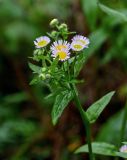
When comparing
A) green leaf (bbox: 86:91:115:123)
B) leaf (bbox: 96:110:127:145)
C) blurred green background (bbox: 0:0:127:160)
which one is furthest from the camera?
blurred green background (bbox: 0:0:127:160)

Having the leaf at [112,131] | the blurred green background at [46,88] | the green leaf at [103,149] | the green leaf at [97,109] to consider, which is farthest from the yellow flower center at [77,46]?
the leaf at [112,131]

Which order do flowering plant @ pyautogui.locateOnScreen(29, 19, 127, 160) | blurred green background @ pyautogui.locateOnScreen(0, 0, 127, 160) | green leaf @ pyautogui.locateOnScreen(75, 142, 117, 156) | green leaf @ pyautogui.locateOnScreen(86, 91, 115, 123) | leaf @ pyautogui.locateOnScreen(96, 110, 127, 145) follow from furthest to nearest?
1. blurred green background @ pyautogui.locateOnScreen(0, 0, 127, 160)
2. leaf @ pyautogui.locateOnScreen(96, 110, 127, 145)
3. green leaf @ pyautogui.locateOnScreen(75, 142, 117, 156)
4. green leaf @ pyautogui.locateOnScreen(86, 91, 115, 123)
5. flowering plant @ pyautogui.locateOnScreen(29, 19, 127, 160)

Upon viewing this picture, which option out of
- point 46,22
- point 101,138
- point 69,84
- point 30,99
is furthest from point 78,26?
point 69,84

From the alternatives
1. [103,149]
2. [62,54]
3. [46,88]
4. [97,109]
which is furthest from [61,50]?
[46,88]

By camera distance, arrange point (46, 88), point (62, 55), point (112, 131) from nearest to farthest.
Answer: point (62, 55) < point (112, 131) < point (46, 88)

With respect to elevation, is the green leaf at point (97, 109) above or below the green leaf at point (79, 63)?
below

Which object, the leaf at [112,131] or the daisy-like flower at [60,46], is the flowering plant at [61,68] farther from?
the leaf at [112,131]

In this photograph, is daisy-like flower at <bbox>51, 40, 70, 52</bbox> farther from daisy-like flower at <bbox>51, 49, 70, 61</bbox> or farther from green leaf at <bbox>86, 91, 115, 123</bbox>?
green leaf at <bbox>86, 91, 115, 123</bbox>

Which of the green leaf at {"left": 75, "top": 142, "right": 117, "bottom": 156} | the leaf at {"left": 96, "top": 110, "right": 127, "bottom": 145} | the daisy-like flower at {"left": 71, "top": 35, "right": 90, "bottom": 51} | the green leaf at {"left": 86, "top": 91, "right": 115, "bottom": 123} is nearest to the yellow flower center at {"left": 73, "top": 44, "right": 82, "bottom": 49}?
the daisy-like flower at {"left": 71, "top": 35, "right": 90, "bottom": 51}

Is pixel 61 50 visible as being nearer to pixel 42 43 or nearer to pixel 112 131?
pixel 42 43
